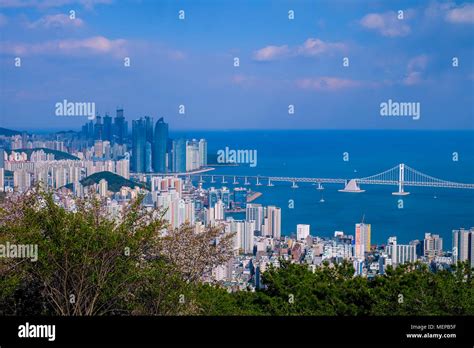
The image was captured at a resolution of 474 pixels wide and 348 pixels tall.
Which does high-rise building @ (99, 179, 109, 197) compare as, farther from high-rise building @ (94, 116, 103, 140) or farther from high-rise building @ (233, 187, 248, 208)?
high-rise building @ (233, 187, 248, 208)

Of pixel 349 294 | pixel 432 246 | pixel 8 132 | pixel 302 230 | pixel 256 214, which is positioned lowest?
pixel 349 294

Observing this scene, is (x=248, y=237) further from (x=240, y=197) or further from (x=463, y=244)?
(x=463, y=244)

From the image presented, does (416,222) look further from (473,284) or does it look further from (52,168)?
(52,168)

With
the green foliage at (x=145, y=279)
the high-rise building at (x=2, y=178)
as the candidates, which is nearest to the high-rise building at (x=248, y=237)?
the green foliage at (x=145, y=279)

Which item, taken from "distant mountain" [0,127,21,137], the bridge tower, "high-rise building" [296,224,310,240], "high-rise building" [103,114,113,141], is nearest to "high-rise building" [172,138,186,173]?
"high-rise building" [103,114,113,141]

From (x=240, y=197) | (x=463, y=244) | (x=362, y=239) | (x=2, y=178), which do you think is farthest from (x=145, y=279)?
(x=463, y=244)

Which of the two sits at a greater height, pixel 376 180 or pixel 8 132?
pixel 8 132

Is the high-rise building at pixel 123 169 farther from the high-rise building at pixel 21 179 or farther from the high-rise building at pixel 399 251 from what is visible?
the high-rise building at pixel 399 251
